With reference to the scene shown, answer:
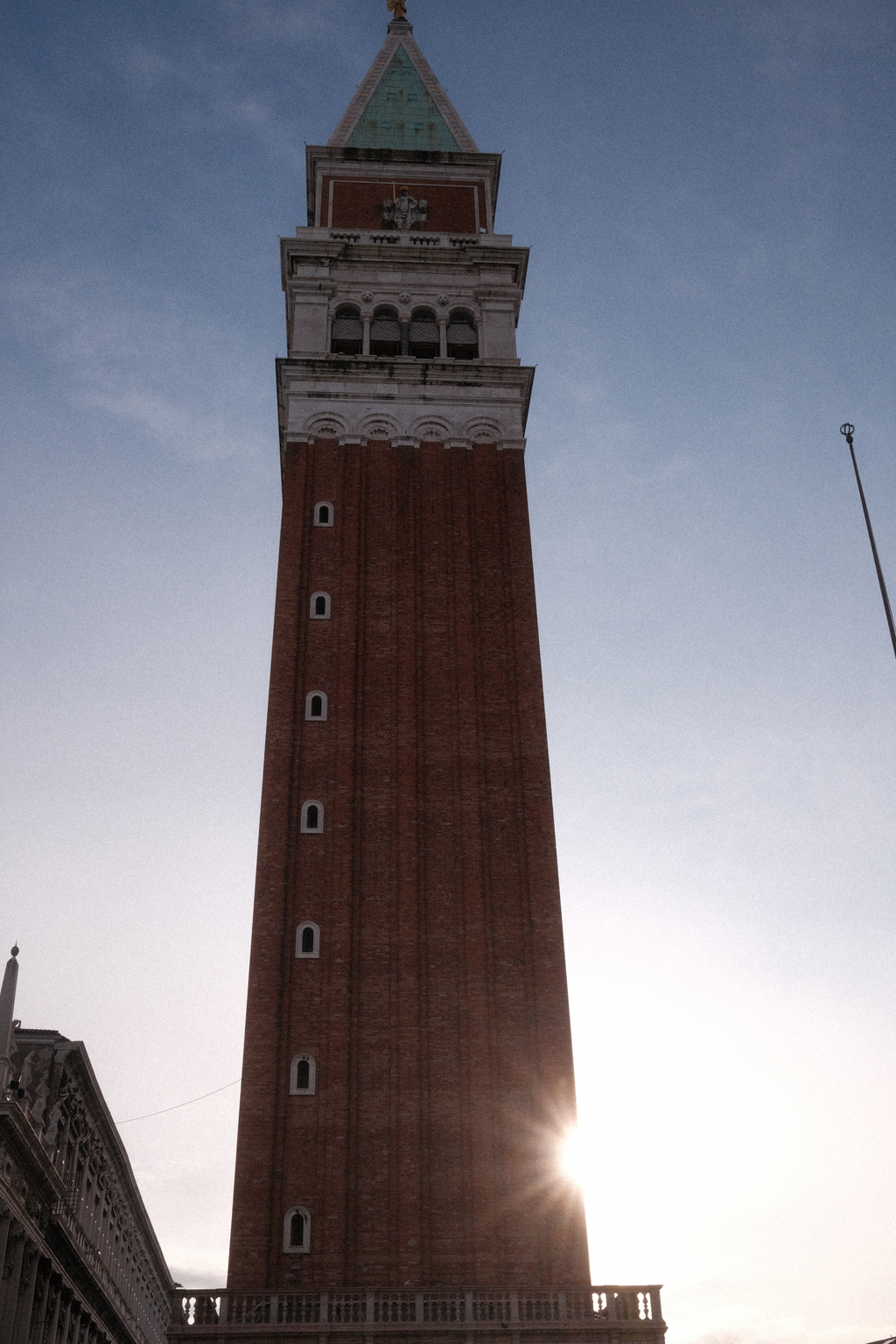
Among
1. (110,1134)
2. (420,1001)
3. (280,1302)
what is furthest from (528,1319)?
(110,1134)

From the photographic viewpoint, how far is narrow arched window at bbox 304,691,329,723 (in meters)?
→ 45.4

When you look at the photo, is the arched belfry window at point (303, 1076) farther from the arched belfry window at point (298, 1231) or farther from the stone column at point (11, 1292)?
the stone column at point (11, 1292)

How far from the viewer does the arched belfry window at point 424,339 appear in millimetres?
56219

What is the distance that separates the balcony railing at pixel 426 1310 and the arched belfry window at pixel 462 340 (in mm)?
35257

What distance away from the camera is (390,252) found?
191ft

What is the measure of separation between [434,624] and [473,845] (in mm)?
8580

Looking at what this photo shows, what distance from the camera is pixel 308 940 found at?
1608 inches

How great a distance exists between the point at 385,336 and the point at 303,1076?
29792 millimetres

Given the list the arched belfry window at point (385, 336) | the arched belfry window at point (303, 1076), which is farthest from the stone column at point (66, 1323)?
the arched belfry window at point (385, 336)

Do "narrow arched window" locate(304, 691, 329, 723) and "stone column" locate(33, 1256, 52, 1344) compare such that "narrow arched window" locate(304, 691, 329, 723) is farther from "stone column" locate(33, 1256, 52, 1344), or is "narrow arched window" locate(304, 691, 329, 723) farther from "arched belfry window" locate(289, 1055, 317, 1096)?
"stone column" locate(33, 1256, 52, 1344)

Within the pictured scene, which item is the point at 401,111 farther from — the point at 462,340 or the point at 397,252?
the point at 462,340

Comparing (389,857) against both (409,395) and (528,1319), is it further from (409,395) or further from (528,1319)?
(409,395)

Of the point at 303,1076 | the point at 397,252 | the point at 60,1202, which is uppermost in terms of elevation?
the point at 397,252

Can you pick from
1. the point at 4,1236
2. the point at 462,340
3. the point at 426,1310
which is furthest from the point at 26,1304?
the point at 462,340
